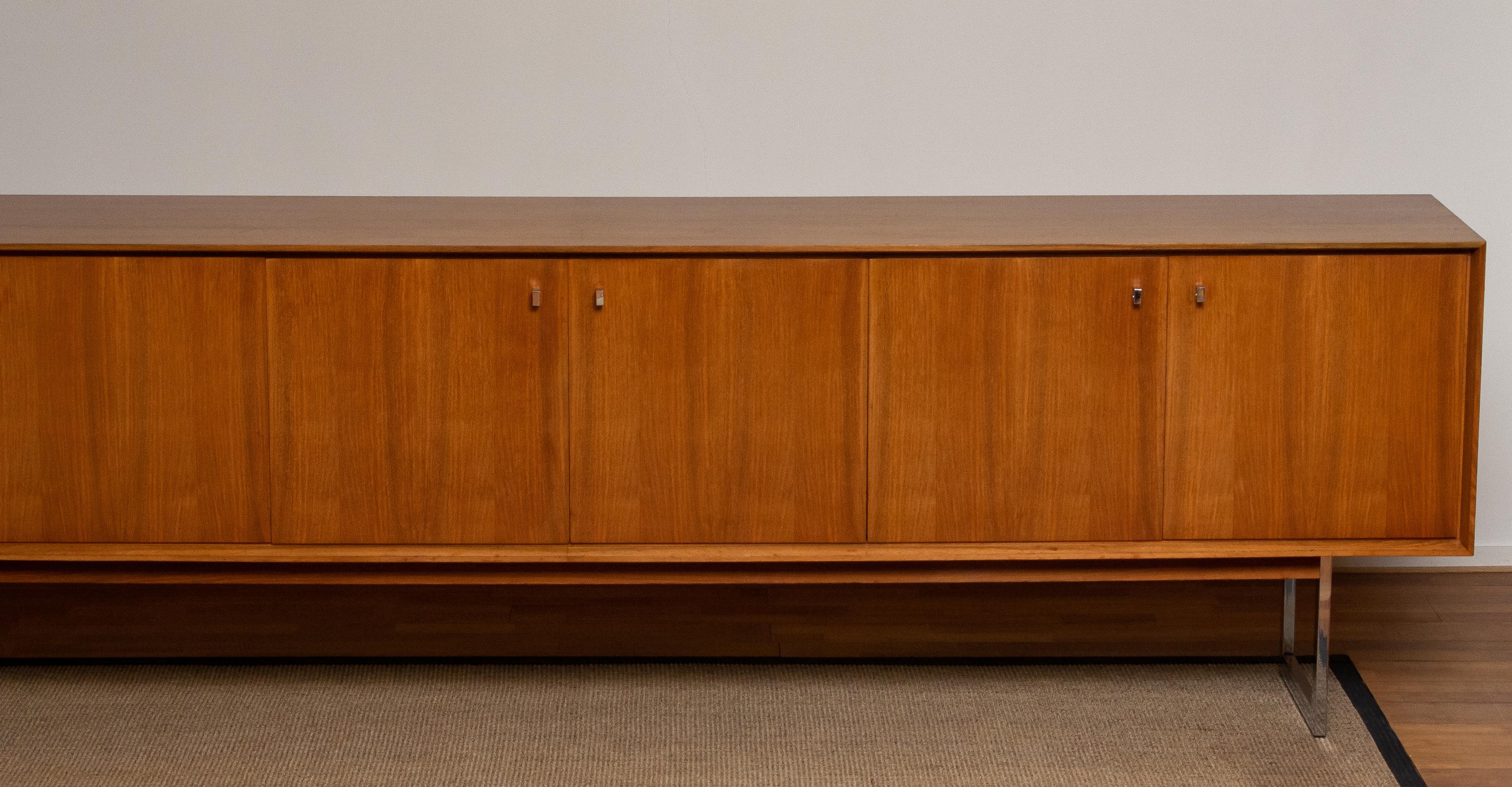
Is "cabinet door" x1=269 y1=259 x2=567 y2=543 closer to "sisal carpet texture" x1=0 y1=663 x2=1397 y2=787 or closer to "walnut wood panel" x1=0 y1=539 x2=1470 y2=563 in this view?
"walnut wood panel" x1=0 y1=539 x2=1470 y2=563

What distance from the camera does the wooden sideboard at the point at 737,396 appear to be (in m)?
2.28

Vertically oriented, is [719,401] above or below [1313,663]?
above

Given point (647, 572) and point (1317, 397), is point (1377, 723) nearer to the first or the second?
point (1317, 397)

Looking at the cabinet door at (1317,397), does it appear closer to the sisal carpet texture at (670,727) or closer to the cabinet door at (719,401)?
the sisal carpet texture at (670,727)

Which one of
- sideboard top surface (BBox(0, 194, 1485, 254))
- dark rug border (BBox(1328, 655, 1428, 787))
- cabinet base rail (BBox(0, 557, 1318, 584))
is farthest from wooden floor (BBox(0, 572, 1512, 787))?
sideboard top surface (BBox(0, 194, 1485, 254))

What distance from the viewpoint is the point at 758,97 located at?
3156mm

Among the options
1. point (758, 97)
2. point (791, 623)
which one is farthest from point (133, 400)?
point (758, 97)

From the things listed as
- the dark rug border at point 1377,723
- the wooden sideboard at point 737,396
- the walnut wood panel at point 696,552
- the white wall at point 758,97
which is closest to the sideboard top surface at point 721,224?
the wooden sideboard at point 737,396

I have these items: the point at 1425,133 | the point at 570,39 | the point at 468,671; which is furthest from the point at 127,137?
the point at 1425,133

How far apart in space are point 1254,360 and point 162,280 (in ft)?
5.62

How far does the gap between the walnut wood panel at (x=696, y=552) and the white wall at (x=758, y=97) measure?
3.43 feet

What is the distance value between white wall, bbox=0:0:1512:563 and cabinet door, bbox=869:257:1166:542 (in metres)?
0.94

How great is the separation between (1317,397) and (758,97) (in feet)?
4.53

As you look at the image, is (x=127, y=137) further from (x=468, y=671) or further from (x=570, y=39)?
(x=468, y=671)
